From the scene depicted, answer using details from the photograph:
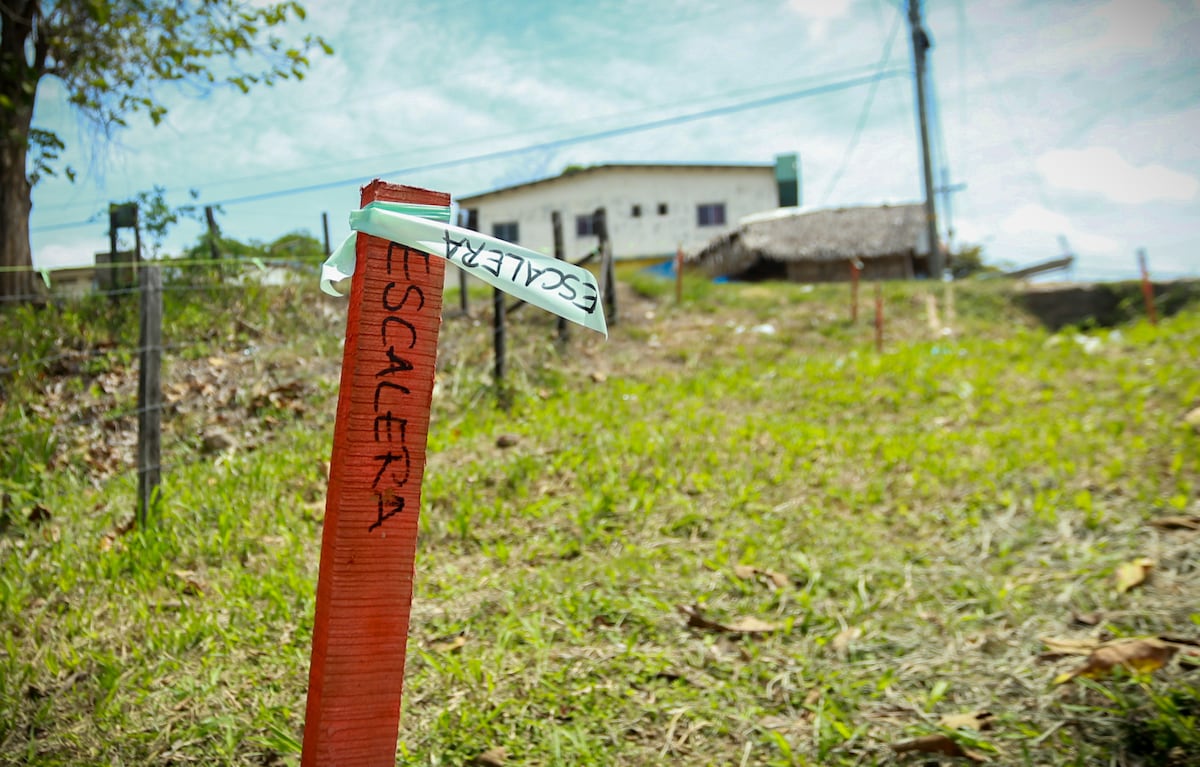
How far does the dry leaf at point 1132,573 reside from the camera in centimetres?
346

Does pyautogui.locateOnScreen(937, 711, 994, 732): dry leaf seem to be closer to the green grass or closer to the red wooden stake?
the green grass

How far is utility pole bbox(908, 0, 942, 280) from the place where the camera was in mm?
17609

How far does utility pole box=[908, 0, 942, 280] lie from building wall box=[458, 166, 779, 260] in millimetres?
8838

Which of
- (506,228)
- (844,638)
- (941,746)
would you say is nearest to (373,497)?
(941,746)

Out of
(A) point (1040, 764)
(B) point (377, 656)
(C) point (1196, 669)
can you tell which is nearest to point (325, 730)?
(B) point (377, 656)

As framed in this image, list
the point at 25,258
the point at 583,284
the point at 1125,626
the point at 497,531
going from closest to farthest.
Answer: the point at 583,284 → the point at 1125,626 → the point at 497,531 → the point at 25,258

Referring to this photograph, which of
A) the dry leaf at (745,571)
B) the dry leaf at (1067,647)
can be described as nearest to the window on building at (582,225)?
the dry leaf at (745,571)

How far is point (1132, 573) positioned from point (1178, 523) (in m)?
0.76

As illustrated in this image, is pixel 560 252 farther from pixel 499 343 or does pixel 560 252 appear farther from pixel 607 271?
pixel 499 343

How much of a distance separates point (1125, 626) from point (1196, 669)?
0.48 metres

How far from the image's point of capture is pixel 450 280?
77.7 ft

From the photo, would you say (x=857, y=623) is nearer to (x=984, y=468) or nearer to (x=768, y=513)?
(x=768, y=513)

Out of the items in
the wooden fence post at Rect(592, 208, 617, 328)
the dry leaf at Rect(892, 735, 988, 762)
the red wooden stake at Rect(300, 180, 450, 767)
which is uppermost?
the wooden fence post at Rect(592, 208, 617, 328)

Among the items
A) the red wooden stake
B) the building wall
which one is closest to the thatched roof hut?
the building wall
